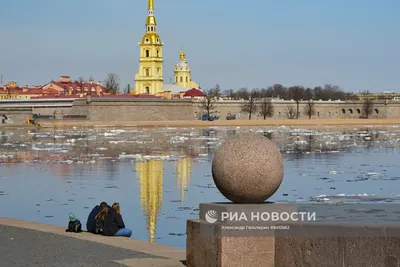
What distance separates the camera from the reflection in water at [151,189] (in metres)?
20.0

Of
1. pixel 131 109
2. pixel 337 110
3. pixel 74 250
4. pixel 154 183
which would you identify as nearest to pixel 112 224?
pixel 74 250

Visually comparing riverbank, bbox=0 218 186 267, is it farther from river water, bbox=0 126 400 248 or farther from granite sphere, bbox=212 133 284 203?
river water, bbox=0 126 400 248

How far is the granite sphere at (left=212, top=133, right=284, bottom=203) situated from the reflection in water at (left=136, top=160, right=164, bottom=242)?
755 cm

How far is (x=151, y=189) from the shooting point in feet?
90.8

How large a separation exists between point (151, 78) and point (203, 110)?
11.8 metres

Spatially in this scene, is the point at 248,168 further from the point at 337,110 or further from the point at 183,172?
the point at 337,110

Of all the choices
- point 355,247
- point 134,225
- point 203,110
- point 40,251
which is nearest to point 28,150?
point 134,225

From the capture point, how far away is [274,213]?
9.59 m

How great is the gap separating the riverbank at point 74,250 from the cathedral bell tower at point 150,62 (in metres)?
131

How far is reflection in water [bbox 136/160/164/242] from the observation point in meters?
20.0

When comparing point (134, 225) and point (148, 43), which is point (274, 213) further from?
point (148, 43)

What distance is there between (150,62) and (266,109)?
69.4ft

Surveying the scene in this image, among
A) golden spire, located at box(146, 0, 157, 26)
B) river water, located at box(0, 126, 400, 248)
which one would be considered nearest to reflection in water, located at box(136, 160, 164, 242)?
river water, located at box(0, 126, 400, 248)

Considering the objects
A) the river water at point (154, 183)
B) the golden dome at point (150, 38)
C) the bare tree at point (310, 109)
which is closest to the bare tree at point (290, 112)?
the bare tree at point (310, 109)
